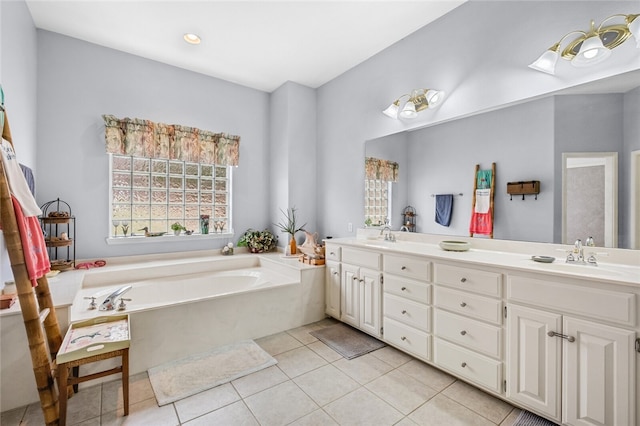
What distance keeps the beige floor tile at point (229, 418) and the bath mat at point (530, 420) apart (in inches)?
62.1

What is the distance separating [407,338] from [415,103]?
7.17 feet

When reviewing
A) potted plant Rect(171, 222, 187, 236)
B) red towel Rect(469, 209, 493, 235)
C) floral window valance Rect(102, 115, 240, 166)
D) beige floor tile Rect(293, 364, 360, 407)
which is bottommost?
beige floor tile Rect(293, 364, 360, 407)

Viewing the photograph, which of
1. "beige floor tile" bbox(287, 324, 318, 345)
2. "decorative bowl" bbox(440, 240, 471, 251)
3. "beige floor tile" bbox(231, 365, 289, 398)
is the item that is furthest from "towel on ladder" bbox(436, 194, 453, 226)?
"beige floor tile" bbox(231, 365, 289, 398)

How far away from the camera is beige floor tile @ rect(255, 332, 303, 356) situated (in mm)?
2674

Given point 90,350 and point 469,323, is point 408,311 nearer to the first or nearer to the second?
point 469,323

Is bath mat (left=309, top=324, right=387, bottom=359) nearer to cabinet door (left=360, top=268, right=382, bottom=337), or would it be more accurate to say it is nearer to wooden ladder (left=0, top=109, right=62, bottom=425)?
cabinet door (left=360, top=268, right=382, bottom=337)

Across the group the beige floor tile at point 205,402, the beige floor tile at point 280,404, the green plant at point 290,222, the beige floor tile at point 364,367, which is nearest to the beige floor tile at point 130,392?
the beige floor tile at point 205,402

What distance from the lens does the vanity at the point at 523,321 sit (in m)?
1.46

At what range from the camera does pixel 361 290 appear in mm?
2898

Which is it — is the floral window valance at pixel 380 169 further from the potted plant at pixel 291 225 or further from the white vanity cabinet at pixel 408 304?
the potted plant at pixel 291 225

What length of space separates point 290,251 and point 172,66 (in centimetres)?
279

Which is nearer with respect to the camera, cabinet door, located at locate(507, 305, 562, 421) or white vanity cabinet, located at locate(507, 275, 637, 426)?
white vanity cabinet, located at locate(507, 275, 637, 426)

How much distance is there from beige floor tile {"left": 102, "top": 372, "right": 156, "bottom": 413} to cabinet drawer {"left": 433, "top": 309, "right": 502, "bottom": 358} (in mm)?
2079

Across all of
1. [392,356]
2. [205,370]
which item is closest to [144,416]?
[205,370]
